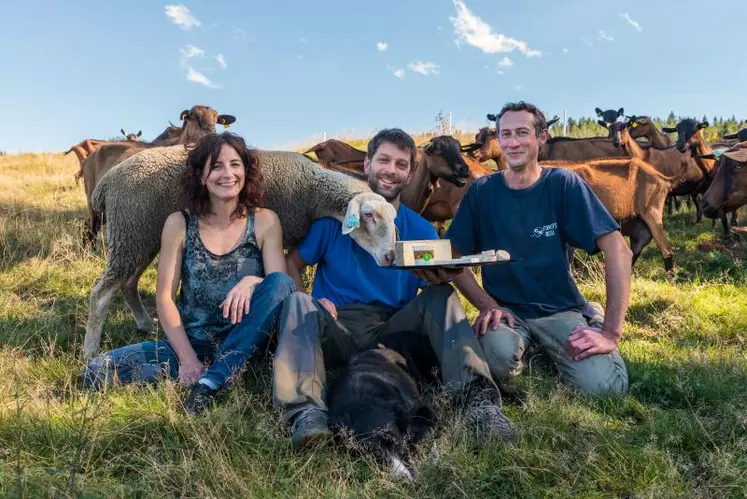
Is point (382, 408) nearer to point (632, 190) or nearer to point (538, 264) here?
point (538, 264)

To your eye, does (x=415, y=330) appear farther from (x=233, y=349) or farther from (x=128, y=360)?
(x=128, y=360)

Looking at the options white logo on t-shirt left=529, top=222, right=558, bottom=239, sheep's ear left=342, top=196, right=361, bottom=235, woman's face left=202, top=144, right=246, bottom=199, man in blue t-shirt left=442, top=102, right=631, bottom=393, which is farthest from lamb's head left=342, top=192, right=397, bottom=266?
white logo on t-shirt left=529, top=222, right=558, bottom=239

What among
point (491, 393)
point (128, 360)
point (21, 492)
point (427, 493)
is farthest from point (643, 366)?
point (21, 492)

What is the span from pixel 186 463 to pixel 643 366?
3.38 metres

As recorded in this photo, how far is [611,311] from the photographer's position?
398cm

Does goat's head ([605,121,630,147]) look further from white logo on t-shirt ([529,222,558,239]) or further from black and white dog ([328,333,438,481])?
black and white dog ([328,333,438,481])

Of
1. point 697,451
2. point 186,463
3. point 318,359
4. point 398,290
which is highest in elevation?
point 398,290

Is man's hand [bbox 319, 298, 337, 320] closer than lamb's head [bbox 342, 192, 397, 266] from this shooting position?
Yes

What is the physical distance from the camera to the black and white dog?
2.92 metres

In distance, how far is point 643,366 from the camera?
14.5 feet

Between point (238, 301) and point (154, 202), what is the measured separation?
1.99 meters

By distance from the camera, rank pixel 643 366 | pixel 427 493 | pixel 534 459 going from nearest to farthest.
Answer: pixel 427 493 → pixel 534 459 → pixel 643 366

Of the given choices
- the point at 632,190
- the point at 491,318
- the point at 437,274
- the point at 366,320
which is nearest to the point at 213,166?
the point at 366,320

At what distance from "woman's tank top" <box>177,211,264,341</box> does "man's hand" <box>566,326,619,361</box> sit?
2.26 metres
